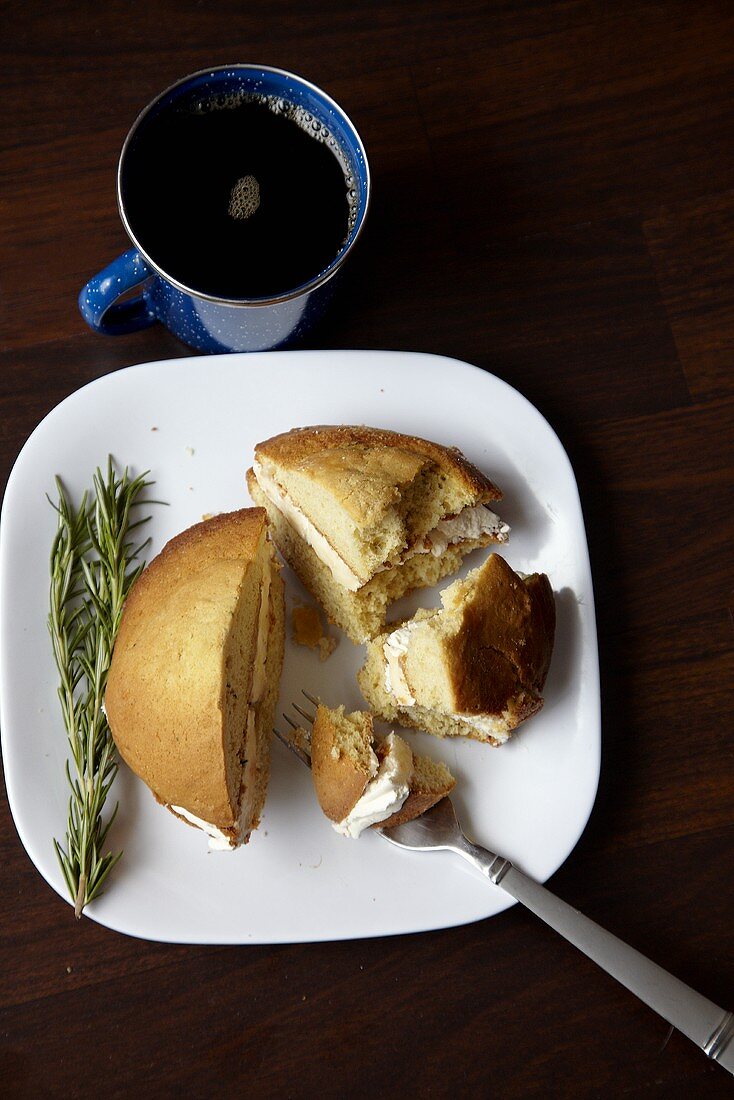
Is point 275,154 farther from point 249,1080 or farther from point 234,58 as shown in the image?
point 249,1080

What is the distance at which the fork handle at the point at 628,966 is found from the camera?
182 cm

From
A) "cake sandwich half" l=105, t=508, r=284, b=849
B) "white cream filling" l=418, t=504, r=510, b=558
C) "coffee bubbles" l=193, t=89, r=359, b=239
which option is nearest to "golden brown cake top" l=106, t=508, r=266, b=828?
"cake sandwich half" l=105, t=508, r=284, b=849

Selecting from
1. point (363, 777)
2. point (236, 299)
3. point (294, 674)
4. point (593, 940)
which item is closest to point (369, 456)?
point (236, 299)

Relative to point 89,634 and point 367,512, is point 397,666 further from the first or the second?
point 89,634

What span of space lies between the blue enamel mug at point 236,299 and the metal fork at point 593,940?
0.86m

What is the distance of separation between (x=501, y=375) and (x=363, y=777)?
0.94 m

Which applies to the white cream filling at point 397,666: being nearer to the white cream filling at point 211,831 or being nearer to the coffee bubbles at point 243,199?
the white cream filling at point 211,831

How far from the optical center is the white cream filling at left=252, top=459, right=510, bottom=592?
188 centimetres

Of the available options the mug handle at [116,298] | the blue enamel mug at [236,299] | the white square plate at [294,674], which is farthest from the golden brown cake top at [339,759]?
the mug handle at [116,298]

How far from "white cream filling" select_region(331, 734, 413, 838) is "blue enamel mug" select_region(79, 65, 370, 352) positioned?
863 mm

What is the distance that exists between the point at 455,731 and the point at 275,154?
1.17 m

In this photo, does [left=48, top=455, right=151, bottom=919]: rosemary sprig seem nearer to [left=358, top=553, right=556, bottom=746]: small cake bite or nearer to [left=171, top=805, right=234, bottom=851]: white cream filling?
[left=171, top=805, right=234, bottom=851]: white cream filling

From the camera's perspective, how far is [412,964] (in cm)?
196

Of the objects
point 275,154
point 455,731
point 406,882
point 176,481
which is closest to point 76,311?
point 176,481
